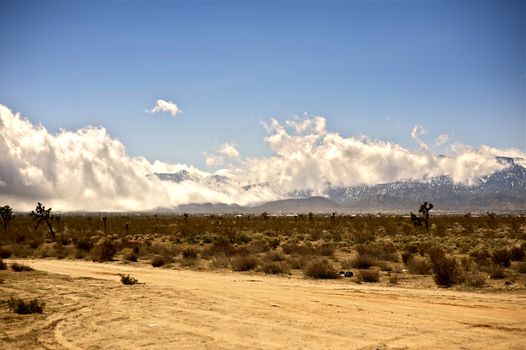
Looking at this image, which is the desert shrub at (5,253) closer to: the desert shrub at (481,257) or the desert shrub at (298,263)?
the desert shrub at (298,263)

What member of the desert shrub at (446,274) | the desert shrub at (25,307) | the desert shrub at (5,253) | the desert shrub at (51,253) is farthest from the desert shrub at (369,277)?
the desert shrub at (5,253)

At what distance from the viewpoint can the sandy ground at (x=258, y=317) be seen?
9883mm

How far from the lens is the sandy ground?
9.88 meters

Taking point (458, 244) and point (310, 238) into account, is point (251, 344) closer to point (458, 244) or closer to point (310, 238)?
point (458, 244)

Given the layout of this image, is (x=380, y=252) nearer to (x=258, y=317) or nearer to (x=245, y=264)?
(x=245, y=264)

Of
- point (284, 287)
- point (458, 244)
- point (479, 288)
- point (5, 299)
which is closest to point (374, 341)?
point (284, 287)

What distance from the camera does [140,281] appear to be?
18.7 metres

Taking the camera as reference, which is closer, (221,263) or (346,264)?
(346,264)

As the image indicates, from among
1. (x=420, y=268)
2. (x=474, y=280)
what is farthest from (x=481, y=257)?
(x=474, y=280)

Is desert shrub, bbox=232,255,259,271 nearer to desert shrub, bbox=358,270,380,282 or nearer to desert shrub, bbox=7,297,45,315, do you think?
desert shrub, bbox=358,270,380,282

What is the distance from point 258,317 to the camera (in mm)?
11945

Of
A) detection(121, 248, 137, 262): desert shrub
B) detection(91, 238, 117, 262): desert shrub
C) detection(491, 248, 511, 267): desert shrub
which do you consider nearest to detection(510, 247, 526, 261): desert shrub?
detection(491, 248, 511, 267): desert shrub

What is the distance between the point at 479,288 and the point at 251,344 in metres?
11.1

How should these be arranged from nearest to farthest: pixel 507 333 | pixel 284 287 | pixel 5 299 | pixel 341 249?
pixel 507 333, pixel 5 299, pixel 284 287, pixel 341 249
